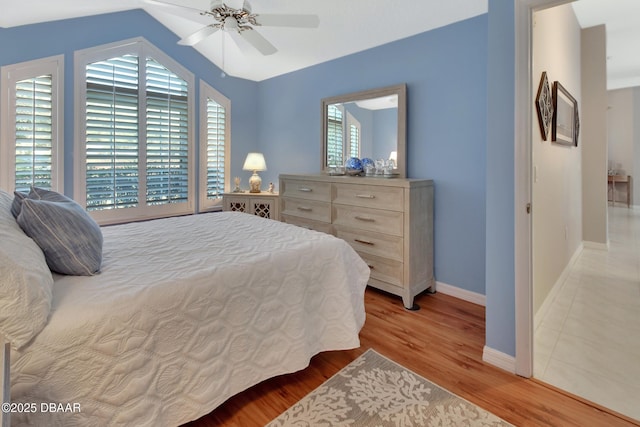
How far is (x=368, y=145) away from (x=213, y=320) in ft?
8.25

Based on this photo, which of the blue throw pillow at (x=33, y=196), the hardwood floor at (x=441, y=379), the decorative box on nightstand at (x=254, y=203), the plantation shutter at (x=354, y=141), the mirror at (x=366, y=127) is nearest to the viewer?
the blue throw pillow at (x=33, y=196)

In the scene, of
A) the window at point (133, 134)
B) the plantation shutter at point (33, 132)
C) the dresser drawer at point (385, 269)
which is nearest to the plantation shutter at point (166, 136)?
the window at point (133, 134)

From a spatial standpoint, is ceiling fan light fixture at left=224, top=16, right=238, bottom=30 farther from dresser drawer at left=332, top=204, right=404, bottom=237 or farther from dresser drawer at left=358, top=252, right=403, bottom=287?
dresser drawer at left=358, top=252, right=403, bottom=287

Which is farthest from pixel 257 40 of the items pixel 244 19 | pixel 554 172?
pixel 554 172

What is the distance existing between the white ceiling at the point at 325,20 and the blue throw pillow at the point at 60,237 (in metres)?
1.71

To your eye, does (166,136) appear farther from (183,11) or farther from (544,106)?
(544,106)

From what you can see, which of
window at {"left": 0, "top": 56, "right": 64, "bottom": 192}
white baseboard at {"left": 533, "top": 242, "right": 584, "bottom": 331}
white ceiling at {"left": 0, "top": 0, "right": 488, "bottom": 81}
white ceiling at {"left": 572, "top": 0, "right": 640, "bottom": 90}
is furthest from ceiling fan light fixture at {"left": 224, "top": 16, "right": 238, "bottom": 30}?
white ceiling at {"left": 572, "top": 0, "right": 640, "bottom": 90}

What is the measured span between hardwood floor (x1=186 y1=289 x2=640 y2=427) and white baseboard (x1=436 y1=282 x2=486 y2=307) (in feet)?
0.67

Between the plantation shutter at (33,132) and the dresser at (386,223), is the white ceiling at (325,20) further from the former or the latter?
the dresser at (386,223)

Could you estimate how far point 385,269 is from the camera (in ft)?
9.22

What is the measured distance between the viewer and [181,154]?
3.89m

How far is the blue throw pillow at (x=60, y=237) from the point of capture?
1.26m

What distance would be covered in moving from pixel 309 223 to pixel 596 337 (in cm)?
242

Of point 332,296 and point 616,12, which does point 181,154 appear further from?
point 616,12
